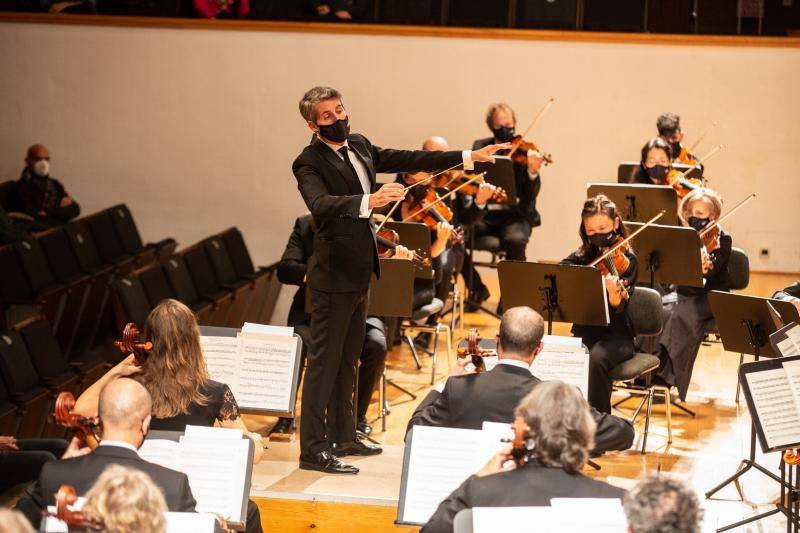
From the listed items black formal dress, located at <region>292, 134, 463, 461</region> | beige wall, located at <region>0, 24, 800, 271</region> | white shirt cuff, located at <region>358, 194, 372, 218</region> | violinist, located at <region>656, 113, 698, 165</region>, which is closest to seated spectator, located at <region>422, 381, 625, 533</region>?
white shirt cuff, located at <region>358, 194, 372, 218</region>

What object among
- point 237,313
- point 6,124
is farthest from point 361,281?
point 6,124

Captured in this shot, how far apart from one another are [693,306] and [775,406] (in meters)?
2.13

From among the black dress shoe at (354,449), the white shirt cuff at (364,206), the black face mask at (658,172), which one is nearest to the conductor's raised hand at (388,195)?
the white shirt cuff at (364,206)

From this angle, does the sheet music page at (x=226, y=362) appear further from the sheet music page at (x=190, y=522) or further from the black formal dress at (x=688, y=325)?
the black formal dress at (x=688, y=325)

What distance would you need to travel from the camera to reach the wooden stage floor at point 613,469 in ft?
14.9

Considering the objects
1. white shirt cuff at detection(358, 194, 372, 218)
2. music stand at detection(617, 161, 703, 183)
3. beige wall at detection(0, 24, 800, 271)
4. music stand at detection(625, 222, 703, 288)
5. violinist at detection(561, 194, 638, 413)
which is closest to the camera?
white shirt cuff at detection(358, 194, 372, 218)

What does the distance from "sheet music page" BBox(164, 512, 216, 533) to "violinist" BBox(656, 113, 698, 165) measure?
5.83m

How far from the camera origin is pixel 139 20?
10.2m

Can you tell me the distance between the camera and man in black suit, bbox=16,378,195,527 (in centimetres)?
302

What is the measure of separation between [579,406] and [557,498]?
0.86ft

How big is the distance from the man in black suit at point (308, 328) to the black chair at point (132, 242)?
3154 millimetres

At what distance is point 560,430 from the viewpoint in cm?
295

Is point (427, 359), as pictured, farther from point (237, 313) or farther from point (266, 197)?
point (266, 197)

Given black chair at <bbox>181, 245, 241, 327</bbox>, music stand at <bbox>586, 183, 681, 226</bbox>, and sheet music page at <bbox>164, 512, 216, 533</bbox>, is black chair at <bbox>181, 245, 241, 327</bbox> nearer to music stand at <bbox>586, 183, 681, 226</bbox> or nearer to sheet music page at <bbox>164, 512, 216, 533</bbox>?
music stand at <bbox>586, 183, 681, 226</bbox>
